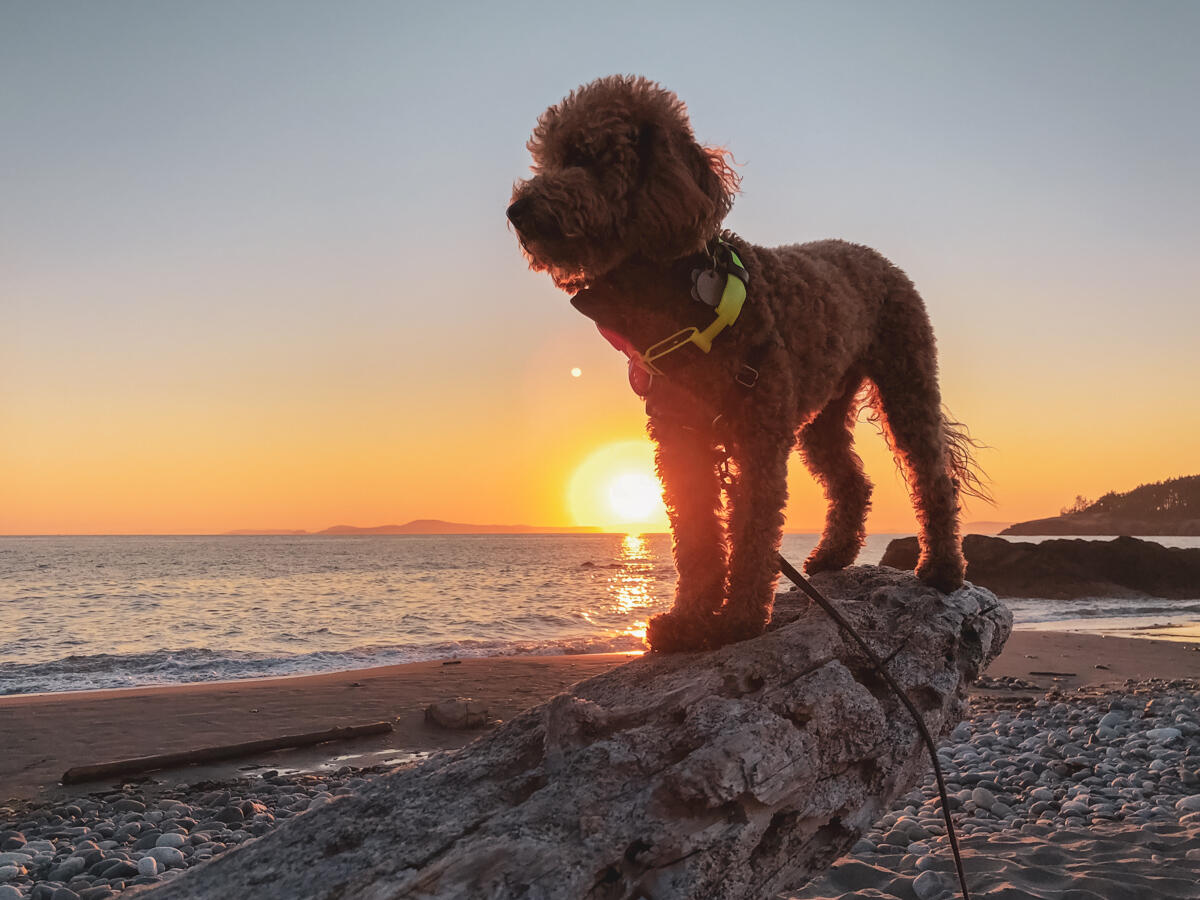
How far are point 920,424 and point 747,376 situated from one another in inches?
54.4

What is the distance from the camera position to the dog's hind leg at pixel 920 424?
13.3ft

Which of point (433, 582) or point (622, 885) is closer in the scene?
point (622, 885)

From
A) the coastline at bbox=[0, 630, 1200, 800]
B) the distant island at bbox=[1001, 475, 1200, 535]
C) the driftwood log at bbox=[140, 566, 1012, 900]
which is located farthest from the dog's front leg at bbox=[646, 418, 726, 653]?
the distant island at bbox=[1001, 475, 1200, 535]

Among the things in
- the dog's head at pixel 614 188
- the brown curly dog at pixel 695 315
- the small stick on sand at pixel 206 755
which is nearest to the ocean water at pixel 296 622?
the brown curly dog at pixel 695 315

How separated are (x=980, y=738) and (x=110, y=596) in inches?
1101

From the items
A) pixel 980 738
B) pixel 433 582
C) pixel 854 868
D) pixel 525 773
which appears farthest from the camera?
pixel 433 582

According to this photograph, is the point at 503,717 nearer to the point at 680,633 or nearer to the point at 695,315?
the point at 680,633

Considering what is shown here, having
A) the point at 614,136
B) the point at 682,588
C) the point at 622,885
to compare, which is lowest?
the point at 622,885

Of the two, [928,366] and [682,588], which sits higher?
[928,366]

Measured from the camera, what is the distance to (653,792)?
2.32 metres

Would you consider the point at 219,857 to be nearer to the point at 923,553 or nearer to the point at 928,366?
the point at 923,553

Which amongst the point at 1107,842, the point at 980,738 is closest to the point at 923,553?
the point at 1107,842

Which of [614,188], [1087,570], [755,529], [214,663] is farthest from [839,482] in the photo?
[1087,570]

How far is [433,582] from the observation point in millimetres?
35719
